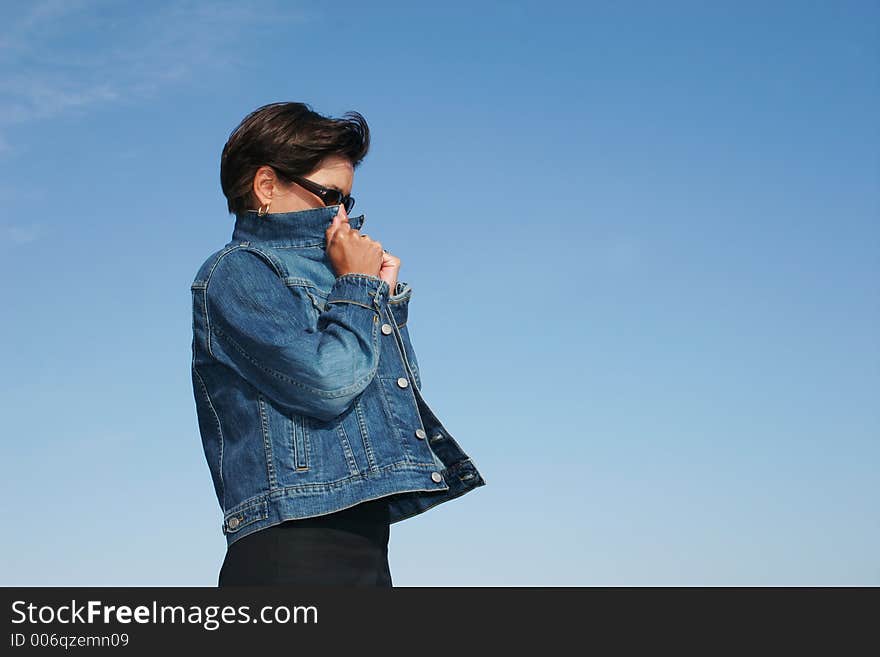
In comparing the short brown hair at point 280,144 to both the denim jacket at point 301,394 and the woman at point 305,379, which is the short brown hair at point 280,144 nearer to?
the woman at point 305,379

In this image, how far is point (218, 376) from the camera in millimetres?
4789

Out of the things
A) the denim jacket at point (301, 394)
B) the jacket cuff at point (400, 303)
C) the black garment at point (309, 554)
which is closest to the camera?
the black garment at point (309, 554)

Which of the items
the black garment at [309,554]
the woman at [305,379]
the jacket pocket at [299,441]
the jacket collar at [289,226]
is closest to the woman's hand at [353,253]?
the woman at [305,379]

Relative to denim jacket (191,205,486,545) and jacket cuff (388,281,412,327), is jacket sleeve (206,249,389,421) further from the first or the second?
jacket cuff (388,281,412,327)

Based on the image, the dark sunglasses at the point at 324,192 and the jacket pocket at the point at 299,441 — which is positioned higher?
the dark sunglasses at the point at 324,192

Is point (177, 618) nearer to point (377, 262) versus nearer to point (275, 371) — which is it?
point (275, 371)

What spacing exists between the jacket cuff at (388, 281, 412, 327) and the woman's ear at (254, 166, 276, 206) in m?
0.84

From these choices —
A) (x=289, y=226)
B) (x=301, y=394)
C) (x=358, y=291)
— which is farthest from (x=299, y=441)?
(x=289, y=226)

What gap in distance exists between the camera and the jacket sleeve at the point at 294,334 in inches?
176

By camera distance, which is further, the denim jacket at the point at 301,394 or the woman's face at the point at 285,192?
the woman's face at the point at 285,192

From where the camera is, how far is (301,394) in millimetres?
4480

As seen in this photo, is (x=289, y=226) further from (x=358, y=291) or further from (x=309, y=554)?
(x=309, y=554)

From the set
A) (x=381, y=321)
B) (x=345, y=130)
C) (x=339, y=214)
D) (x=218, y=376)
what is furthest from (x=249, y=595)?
A: (x=345, y=130)

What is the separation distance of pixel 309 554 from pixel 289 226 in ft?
5.38
